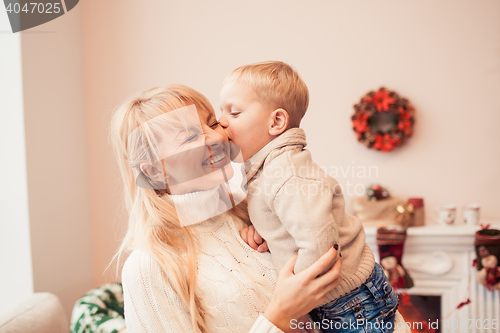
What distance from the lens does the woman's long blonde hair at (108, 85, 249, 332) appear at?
3.11ft

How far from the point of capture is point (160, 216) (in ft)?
3.40

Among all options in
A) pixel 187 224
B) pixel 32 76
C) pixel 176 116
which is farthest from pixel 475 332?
pixel 32 76

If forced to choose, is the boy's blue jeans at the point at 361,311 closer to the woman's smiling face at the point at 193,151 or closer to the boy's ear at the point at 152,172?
the woman's smiling face at the point at 193,151

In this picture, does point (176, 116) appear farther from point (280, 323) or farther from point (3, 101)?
point (3, 101)

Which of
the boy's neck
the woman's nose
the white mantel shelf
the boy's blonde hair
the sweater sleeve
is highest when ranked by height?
the boy's blonde hair

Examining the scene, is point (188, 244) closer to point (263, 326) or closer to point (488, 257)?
point (263, 326)

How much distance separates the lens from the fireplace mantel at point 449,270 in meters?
2.11

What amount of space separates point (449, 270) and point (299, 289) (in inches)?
67.9

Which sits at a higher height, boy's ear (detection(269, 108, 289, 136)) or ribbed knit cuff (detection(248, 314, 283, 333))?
boy's ear (detection(269, 108, 289, 136))

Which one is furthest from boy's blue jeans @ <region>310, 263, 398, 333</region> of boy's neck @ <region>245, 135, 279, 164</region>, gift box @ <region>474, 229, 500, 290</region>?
gift box @ <region>474, 229, 500, 290</region>

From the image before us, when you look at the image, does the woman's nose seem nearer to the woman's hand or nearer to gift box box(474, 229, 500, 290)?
the woman's hand

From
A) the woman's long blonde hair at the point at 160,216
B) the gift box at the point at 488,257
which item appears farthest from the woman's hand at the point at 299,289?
the gift box at the point at 488,257

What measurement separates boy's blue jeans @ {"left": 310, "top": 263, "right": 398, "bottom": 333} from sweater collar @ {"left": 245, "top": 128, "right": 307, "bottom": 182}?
1.46 feet

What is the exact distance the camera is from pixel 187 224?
1071mm
